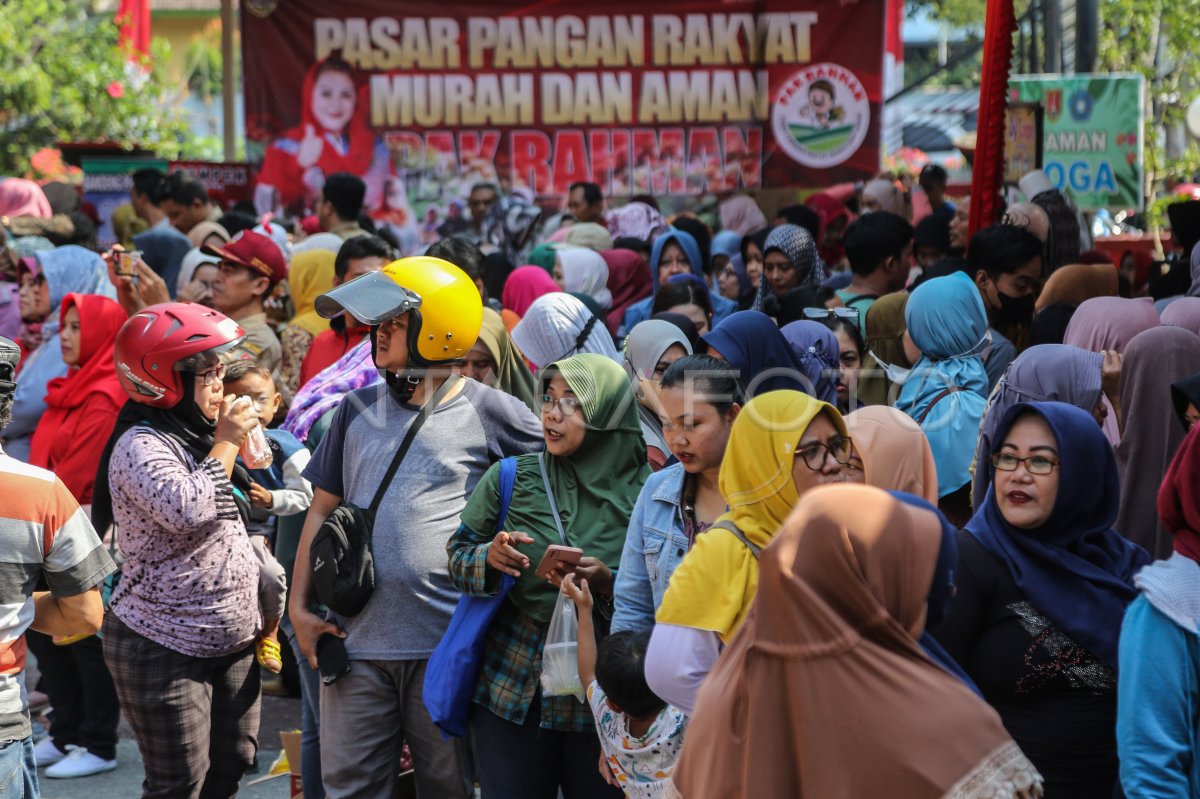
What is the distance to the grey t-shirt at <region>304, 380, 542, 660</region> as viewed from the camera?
4.24 meters

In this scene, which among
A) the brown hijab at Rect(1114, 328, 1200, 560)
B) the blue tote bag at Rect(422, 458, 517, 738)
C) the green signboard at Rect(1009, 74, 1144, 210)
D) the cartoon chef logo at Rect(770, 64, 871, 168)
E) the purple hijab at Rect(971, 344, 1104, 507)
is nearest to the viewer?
the blue tote bag at Rect(422, 458, 517, 738)

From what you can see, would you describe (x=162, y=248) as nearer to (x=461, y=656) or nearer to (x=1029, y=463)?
(x=461, y=656)

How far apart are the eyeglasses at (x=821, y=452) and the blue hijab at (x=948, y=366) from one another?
60.8 inches

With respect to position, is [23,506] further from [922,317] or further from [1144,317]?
[1144,317]

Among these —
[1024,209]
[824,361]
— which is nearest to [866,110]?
[1024,209]

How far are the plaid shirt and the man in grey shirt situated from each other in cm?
21

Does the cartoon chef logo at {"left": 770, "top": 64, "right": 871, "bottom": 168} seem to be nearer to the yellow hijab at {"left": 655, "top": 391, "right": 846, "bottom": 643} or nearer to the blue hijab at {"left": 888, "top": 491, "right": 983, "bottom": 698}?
the yellow hijab at {"left": 655, "top": 391, "right": 846, "bottom": 643}

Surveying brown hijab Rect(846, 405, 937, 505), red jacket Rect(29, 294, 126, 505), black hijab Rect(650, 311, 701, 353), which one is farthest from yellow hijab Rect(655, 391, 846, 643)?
red jacket Rect(29, 294, 126, 505)

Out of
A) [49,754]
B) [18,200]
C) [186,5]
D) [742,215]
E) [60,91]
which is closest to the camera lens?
[49,754]

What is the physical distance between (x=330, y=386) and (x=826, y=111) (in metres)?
9.26

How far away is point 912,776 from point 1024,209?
5.14m

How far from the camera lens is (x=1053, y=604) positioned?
3281 mm

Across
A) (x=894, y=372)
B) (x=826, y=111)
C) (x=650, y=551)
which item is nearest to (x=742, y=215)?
(x=826, y=111)

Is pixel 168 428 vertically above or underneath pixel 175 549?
above
